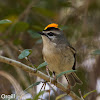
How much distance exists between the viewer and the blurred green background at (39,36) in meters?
3.25

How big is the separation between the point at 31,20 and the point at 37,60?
3.15ft

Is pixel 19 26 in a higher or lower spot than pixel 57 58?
higher

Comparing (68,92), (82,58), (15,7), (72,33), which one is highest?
(15,7)

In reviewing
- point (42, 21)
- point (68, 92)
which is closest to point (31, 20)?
point (42, 21)

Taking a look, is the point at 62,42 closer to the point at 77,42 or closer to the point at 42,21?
the point at 77,42

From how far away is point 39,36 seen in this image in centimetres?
323

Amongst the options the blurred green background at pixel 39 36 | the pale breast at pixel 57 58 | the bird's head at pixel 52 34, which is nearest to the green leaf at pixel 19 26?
the blurred green background at pixel 39 36

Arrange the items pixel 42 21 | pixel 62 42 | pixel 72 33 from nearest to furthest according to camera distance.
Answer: pixel 62 42
pixel 72 33
pixel 42 21

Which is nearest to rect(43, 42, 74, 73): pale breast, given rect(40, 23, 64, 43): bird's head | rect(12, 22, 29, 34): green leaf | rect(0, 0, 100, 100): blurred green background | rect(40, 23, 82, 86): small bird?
rect(40, 23, 82, 86): small bird

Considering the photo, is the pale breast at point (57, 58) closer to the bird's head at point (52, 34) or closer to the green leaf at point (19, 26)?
the bird's head at point (52, 34)

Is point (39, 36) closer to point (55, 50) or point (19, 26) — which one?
point (19, 26)

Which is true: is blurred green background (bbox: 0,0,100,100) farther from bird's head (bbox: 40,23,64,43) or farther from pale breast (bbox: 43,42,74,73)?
pale breast (bbox: 43,42,74,73)

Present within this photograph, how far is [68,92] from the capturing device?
2197mm

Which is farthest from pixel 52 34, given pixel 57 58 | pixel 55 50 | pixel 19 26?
pixel 19 26
